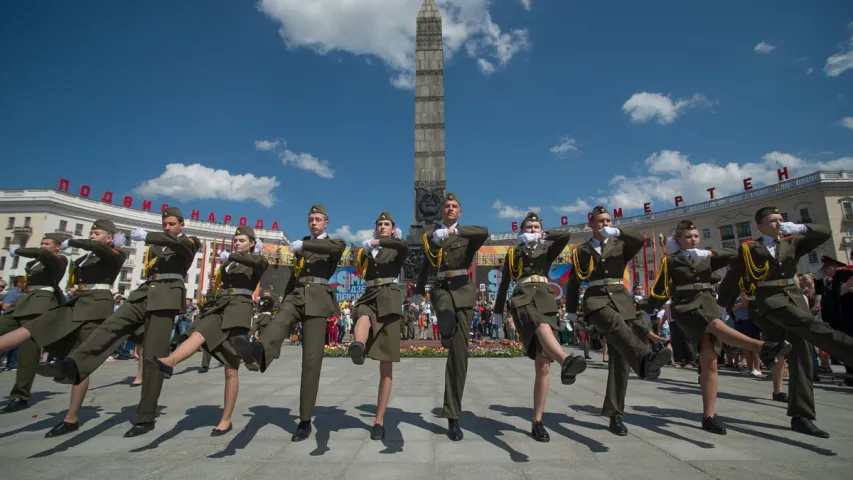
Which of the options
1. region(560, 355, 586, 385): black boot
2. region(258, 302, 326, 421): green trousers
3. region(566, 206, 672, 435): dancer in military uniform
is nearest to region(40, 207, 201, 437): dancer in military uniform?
region(258, 302, 326, 421): green trousers

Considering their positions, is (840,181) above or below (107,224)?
above

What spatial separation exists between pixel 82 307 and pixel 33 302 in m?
1.58

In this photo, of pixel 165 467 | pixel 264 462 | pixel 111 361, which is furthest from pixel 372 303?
pixel 111 361

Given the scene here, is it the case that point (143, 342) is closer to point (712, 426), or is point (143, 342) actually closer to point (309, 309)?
point (309, 309)

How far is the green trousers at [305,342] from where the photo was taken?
3.62 metres

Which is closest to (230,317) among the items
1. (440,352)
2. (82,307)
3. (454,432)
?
(82,307)

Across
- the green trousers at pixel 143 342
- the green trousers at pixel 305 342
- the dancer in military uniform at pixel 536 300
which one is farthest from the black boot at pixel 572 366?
the green trousers at pixel 143 342

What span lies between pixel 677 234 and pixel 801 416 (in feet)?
6.38

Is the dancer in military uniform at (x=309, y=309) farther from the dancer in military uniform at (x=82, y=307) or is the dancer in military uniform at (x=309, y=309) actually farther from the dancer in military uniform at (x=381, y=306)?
the dancer in military uniform at (x=82, y=307)

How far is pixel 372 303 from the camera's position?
13.5 ft

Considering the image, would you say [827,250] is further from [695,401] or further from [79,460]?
[79,460]

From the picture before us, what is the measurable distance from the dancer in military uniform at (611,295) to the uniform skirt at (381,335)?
1.87m

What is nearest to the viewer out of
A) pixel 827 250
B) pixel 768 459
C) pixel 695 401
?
pixel 768 459

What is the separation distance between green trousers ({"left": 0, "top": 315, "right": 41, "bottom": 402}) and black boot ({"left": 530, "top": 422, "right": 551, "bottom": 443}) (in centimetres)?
590
